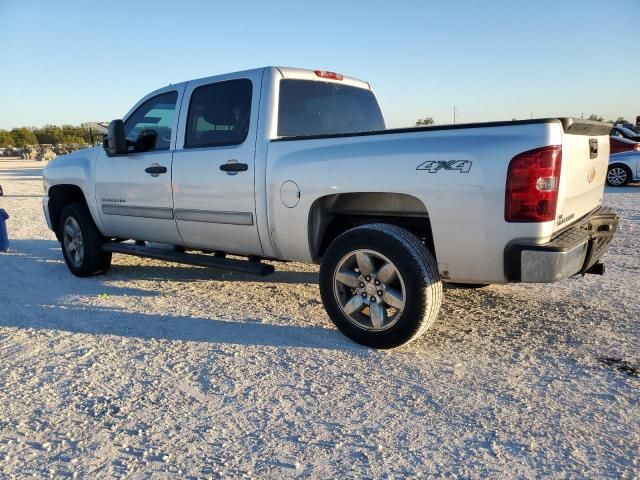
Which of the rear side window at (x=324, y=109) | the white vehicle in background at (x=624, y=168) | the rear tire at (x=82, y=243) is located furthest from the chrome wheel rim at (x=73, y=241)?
the white vehicle in background at (x=624, y=168)

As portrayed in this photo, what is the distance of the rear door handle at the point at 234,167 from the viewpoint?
13.8 feet

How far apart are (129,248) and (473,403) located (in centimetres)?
390

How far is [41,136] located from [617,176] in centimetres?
6961

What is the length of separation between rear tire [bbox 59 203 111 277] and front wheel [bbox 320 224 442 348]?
3.12m

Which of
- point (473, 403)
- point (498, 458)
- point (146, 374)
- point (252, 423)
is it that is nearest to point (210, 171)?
point (146, 374)

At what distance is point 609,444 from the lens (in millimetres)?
2404

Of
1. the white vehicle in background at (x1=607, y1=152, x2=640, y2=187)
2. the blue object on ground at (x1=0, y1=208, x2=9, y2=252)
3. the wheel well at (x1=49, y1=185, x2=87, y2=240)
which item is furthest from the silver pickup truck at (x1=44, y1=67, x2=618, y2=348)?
the white vehicle in background at (x1=607, y1=152, x2=640, y2=187)

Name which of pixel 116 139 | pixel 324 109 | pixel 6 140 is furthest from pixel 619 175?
pixel 6 140

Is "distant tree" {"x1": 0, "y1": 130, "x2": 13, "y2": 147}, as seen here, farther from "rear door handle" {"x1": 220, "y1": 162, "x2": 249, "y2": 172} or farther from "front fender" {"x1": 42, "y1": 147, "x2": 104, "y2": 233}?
"rear door handle" {"x1": 220, "y1": 162, "x2": 249, "y2": 172}

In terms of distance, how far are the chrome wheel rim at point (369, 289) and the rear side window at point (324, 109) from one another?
134cm

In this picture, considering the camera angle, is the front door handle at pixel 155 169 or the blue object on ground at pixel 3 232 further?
the blue object on ground at pixel 3 232

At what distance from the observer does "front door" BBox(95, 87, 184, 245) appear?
4.91 m

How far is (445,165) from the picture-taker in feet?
10.4

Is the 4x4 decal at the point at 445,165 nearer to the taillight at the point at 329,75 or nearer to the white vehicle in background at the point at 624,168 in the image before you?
the taillight at the point at 329,75
